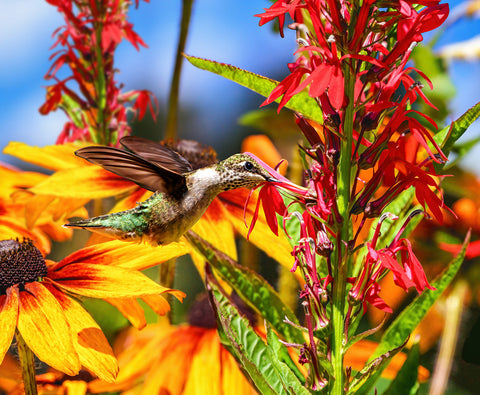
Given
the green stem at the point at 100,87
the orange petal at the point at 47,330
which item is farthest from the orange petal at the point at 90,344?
the green stem at the point at 100,87

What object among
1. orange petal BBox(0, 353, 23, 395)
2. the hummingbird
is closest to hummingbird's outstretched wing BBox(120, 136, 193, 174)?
the hummingbird

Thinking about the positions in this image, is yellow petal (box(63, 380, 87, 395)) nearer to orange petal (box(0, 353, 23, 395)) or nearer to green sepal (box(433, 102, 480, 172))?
orange petal (box(0, 353, 23, 395))

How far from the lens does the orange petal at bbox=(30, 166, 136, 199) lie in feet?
1.65

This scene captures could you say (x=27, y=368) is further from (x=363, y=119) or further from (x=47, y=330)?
(x=363, y=119)

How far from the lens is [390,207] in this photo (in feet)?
1.29

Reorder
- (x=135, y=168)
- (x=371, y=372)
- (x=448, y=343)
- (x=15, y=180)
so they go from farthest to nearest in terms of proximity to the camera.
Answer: (x=15, y=180)
(x=448, y=343)
(x=135, y=168)
(x=371, y=372)

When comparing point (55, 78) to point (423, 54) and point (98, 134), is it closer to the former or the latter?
point (98, 134)

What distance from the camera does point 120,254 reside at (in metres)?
0.49

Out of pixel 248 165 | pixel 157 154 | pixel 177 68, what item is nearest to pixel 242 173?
pixel 248 165

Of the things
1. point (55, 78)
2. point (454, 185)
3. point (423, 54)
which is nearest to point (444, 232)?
point (454, 185)

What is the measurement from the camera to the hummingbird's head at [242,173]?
1.24 ft

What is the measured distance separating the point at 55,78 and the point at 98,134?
122mm

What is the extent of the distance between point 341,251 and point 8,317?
0.77 ft

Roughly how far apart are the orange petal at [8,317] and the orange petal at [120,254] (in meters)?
0.06
